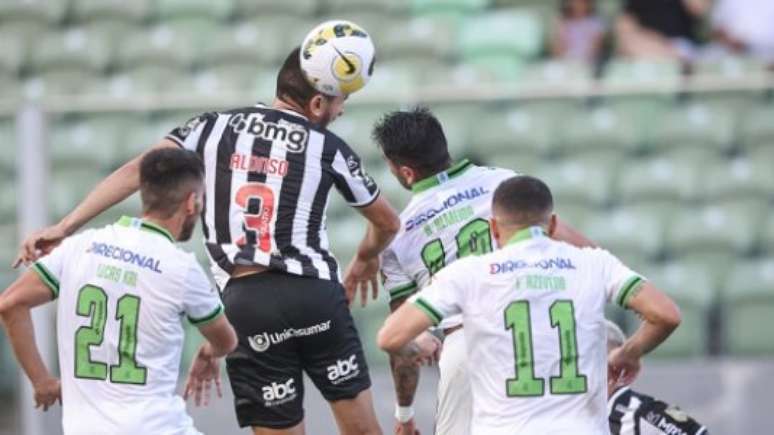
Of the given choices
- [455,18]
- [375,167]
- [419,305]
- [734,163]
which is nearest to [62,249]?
[419,305]

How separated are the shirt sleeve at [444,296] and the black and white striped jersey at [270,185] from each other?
3.47 ft

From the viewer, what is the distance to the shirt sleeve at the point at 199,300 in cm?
640

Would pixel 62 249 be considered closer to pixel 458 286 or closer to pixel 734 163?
pixel 458 286

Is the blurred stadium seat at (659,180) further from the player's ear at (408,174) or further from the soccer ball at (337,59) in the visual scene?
the soccer ball at (337,59)

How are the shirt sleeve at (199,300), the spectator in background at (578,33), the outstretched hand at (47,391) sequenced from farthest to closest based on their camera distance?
the spectator in background at (578,33) < the outstretched hand at (47,391) < the shirt sleeve at (199,300)

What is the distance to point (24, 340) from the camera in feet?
21.1

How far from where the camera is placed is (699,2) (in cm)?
1329

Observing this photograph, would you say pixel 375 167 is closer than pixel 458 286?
No

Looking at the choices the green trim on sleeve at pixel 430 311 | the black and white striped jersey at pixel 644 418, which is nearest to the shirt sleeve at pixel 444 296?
the green trim on sleeve at pixel 430 311

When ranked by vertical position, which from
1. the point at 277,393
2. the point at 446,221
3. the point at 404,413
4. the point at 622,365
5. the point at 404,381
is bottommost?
Result: the point at 404,413

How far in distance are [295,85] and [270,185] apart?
0.46 meters

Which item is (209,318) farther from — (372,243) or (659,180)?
(659,180)

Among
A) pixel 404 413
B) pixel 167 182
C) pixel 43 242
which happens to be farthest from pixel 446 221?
pixel 43 242

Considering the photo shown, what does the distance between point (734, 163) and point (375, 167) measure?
234 centimetres
